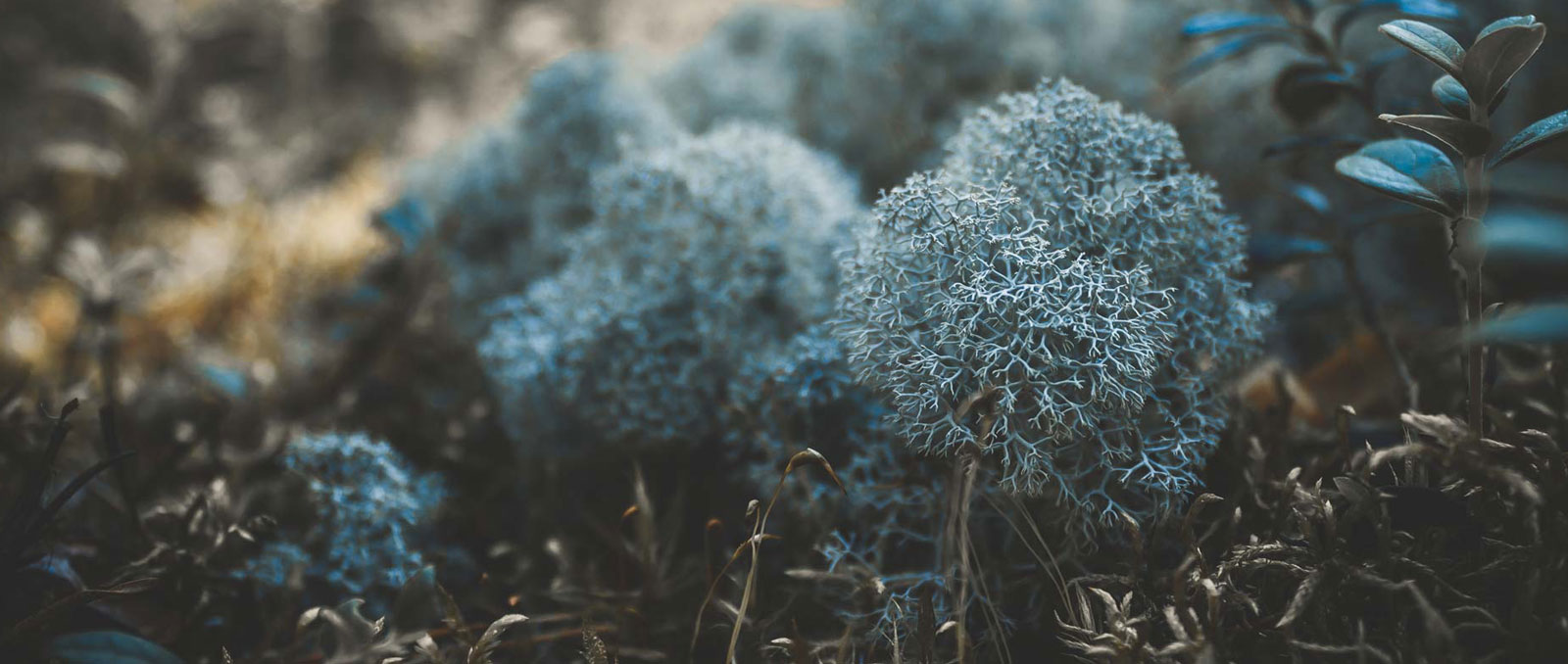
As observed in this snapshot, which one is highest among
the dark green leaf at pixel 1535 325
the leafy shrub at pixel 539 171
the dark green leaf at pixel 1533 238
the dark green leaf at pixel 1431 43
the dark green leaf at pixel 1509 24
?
the leafy shrub at pixel 539 171

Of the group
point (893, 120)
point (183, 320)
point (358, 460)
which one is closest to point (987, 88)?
point (893, 120)

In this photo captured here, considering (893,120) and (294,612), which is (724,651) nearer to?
(294,612)


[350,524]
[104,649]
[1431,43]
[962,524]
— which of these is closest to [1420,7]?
[1431,43]

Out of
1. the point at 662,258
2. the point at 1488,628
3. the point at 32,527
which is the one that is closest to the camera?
the point at 1488,628

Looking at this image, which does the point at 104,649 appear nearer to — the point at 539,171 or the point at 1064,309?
the point at 1064,309

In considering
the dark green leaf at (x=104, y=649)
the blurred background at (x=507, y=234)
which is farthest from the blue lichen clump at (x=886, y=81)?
the dark green leaf at (x=104, y=649)

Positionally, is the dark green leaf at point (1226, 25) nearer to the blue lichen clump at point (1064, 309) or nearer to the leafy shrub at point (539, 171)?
the blue lichen clump at point (1064, 309)
